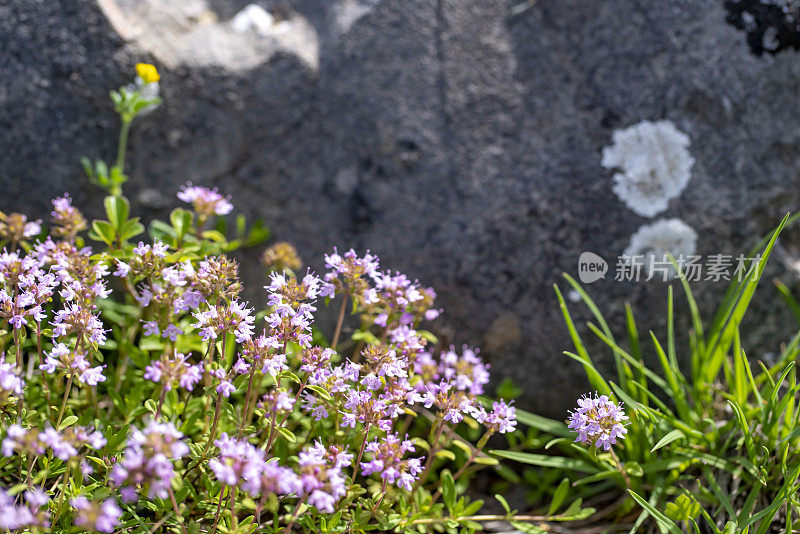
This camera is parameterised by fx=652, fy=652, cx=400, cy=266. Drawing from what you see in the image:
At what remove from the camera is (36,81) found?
2.83 m

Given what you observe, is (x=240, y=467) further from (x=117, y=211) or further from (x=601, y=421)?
(x=117, y=211)

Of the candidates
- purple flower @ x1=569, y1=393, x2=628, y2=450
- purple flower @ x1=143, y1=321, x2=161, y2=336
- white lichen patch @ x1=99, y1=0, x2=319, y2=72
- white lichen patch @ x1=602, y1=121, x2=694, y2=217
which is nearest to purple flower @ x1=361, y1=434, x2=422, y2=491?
purple flower @ x1=569, y1=393, x2=628, y2=450

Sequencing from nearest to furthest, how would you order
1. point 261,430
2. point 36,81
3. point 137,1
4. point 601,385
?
point 261,430 < point 601,385 < point 36,81 < point 137,1

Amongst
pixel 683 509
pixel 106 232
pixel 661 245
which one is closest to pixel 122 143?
pixel 106 232

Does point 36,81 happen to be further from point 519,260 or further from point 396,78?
point 519,260

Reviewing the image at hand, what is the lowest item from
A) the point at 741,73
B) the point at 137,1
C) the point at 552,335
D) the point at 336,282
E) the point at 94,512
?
the point at 552,335

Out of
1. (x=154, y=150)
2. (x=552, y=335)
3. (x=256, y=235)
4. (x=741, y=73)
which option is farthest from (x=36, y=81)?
(x=741, y=73)

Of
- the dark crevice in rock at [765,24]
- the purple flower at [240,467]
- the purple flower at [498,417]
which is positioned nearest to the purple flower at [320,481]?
the purple flower at [240,467]

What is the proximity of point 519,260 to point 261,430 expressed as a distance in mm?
1344

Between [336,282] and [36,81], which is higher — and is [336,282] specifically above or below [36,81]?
below

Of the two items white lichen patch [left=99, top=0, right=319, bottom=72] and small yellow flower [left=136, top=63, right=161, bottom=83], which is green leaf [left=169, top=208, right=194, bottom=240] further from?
white lichen patch [left=99, top=0, right=319, bottom=72]

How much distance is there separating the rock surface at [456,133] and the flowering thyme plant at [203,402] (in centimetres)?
39

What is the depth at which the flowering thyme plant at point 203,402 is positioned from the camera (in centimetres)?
170

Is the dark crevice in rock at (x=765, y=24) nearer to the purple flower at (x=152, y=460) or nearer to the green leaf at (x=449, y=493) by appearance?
the green leaf at (x=449, y=493)
